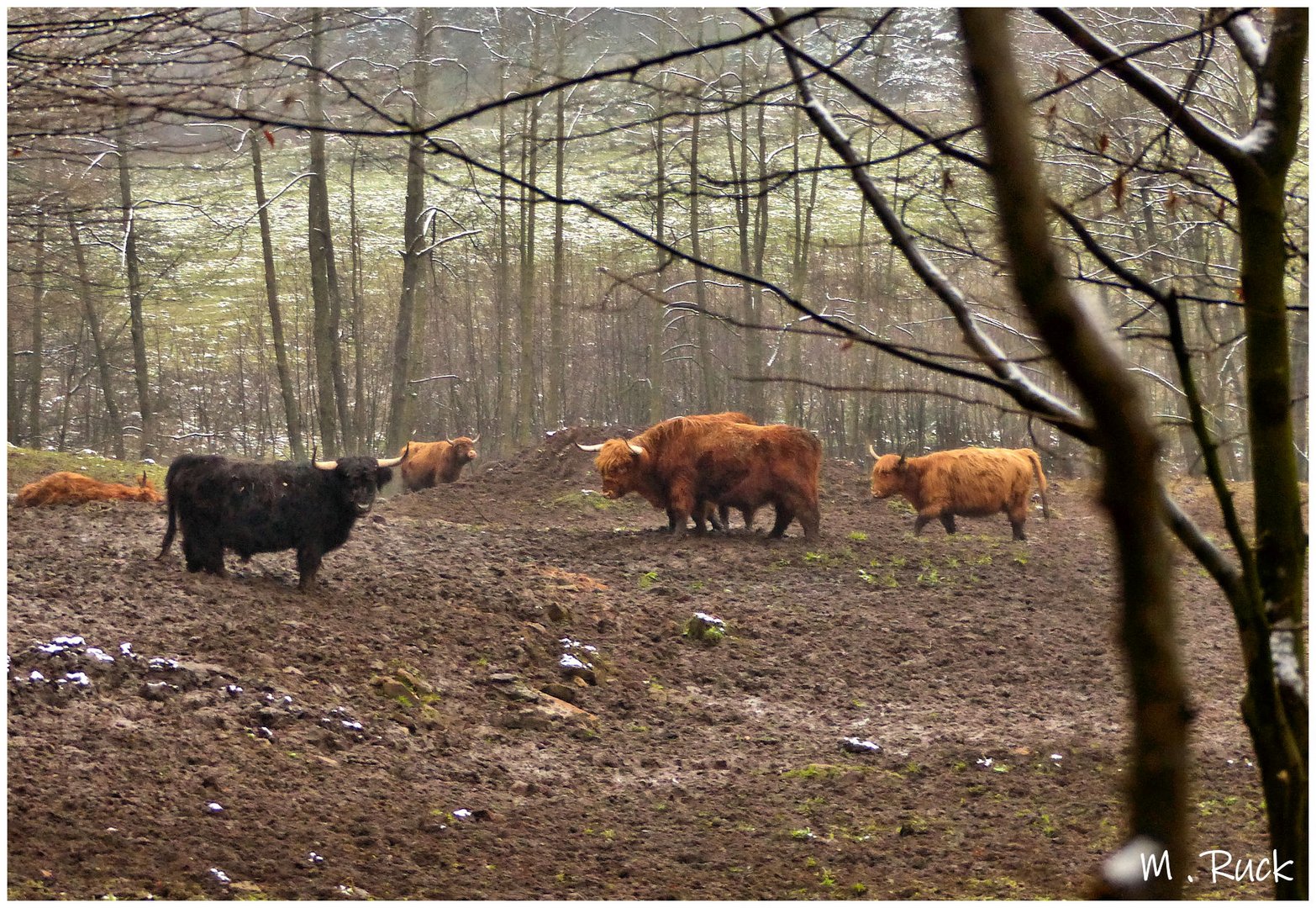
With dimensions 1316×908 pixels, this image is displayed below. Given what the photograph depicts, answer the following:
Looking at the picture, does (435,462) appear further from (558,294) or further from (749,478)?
(749,478)

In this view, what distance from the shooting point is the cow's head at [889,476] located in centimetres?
1559

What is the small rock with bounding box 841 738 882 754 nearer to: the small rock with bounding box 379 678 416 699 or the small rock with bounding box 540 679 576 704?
the small rock with bounding box 540 679 576 704

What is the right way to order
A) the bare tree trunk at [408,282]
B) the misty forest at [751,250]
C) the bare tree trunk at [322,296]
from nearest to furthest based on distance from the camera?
1. the misty forest at [751,250]
2. the bare tree trunk at [322,296]
3. the bare tree trunk at [408,282]

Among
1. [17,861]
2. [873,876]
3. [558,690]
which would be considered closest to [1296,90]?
[873,876]

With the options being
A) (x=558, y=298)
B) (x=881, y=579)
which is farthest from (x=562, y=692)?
(x=558, y=298)

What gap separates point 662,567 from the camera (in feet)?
42.3

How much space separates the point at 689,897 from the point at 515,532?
10.3 metres

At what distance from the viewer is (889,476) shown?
1563 centimetres

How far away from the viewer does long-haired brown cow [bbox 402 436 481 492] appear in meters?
23.2

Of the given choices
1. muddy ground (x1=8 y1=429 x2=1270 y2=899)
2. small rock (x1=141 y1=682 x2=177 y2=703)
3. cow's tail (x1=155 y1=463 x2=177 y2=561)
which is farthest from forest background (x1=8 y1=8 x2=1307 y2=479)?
small rock (x1=141 y1=682 x2=177 y2=703)

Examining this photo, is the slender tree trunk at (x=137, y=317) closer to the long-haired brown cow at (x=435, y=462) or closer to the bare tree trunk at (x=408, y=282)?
the bare tree trunk at (x=408, y=282)

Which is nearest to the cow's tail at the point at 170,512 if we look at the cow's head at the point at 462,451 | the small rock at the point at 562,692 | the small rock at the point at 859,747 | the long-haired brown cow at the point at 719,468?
the small rock at the point at 562,692

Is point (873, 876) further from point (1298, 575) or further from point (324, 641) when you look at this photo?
point (324, 641)

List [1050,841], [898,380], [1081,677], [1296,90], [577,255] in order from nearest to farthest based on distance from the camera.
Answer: [1296,90], [1050,841], [1081,677], [898,380], [577,255]
